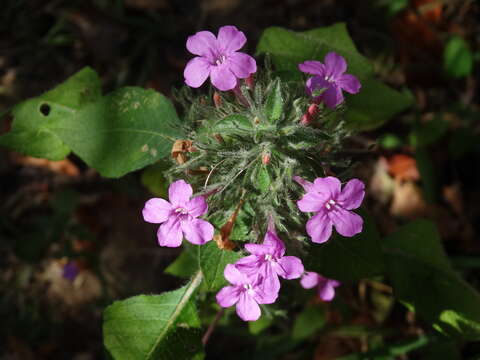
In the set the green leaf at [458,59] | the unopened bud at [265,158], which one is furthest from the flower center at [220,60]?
the green leaf at [458,59]

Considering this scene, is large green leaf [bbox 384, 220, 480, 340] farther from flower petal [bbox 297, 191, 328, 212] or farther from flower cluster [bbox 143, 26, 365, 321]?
flower petal [bbox 297, 191, 328, 212]

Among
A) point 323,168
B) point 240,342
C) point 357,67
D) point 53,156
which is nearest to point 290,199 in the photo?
point 323,168

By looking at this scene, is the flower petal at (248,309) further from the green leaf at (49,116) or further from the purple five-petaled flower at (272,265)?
the green leaf at (49,116)

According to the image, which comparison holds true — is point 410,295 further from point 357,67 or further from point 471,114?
point 471,114

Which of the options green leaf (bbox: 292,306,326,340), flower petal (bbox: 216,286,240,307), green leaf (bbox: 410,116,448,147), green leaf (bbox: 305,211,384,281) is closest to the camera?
flower petal (bbox: 216,286,240,307)

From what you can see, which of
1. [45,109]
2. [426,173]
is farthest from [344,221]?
[426,173]

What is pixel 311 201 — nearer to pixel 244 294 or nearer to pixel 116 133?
pixel 244 294

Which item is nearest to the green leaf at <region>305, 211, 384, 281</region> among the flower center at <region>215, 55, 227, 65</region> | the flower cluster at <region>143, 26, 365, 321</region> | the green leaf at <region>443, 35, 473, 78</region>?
the flower cluster at <region>143, 26, 365, 321</region>
